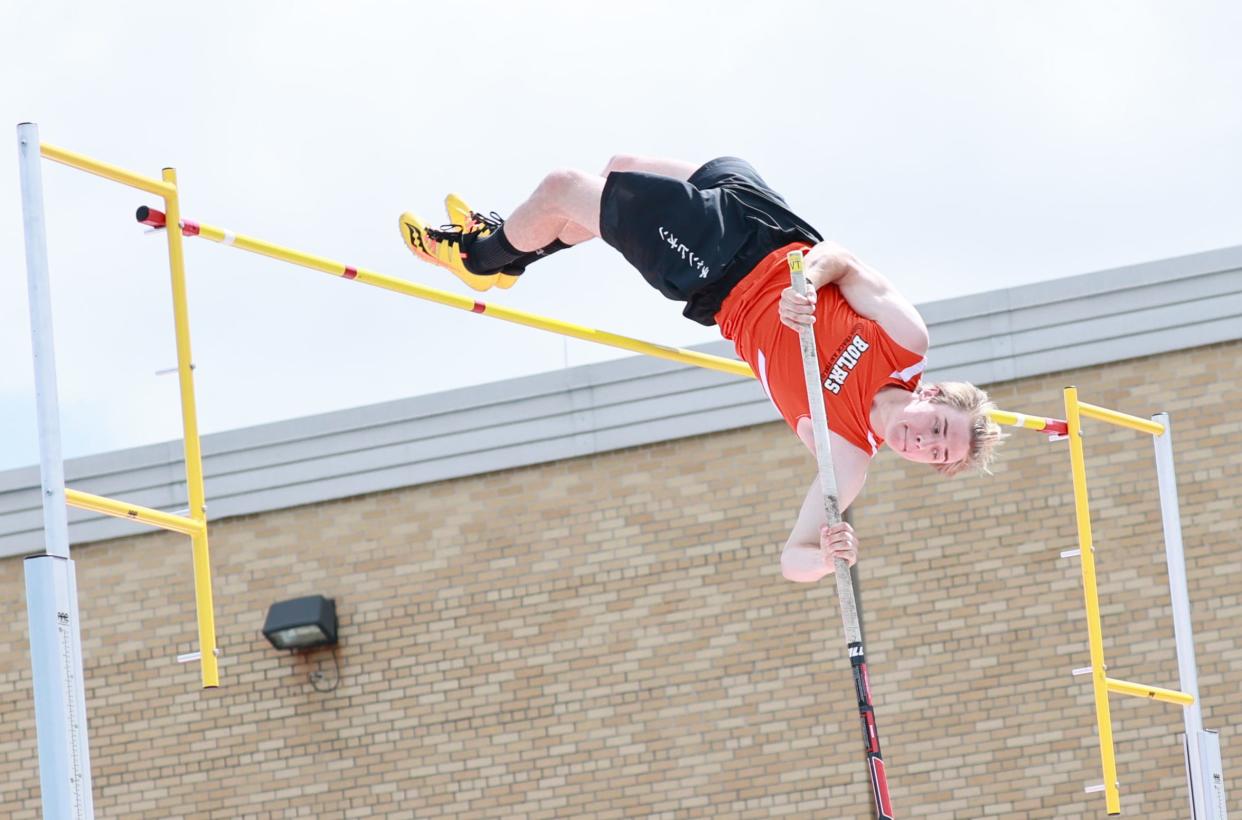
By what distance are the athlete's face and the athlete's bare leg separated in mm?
1127

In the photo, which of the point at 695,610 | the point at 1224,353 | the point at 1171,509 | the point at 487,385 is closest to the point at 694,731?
the point at 695,610

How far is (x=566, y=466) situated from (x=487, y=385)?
0.80 m

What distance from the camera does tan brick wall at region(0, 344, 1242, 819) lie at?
12.0 meters

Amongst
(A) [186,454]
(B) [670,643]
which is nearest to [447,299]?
(A) [186,454]

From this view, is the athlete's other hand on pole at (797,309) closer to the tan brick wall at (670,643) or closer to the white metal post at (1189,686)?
the white metal post at (1189,686)

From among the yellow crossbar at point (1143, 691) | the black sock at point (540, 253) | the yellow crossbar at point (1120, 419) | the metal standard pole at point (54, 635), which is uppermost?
the black sock at point (540, 253)

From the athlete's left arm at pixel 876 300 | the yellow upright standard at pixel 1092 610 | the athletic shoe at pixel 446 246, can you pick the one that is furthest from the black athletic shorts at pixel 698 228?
the yellow upright standard at pixel 1092 610

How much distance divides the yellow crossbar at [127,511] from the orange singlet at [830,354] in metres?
1.82

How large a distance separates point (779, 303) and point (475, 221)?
1.57 m

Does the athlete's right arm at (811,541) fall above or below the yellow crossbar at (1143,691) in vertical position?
above

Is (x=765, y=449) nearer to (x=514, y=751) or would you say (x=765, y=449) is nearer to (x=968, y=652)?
(x=968, y=652)

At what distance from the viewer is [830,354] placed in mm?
5602

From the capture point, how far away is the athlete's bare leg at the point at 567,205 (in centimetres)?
598

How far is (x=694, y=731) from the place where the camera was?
12570 millimetres
